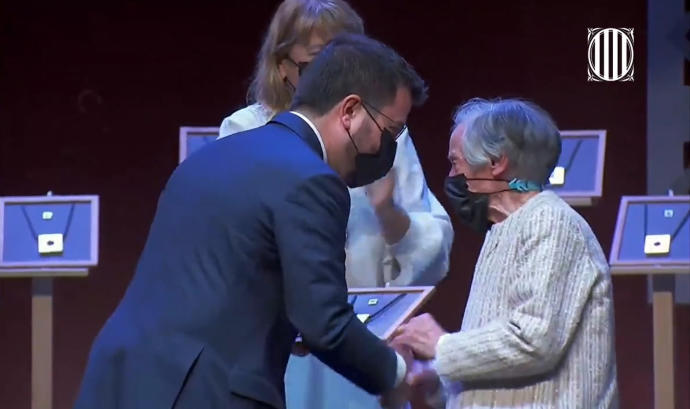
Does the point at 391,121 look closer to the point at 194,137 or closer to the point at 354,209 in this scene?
the point at 354,209

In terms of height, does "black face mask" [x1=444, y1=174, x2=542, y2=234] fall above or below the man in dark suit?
above

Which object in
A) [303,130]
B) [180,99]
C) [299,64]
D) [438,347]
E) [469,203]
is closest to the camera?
[303,130]

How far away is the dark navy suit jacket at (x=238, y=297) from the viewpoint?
203 cm

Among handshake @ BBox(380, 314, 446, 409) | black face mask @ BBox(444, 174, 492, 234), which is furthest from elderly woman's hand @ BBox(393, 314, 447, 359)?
black face mask @ BBox(444, 174, 492, 234)

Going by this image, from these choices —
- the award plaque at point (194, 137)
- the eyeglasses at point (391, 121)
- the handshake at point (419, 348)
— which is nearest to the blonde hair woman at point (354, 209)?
the handshake at point (419, 348)

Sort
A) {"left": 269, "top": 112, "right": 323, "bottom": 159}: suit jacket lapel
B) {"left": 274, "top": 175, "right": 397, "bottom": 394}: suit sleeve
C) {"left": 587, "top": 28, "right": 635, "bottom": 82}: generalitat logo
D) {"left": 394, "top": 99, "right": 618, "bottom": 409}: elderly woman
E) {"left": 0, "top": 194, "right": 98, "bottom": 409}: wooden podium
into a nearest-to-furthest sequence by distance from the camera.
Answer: {"left": 274, "top": 175, "right": 397, "bottom": 394}: suit sleeve → {"left": 269, "top": 112, "right": 323, "bottom": 159}: suit jacket lapel → {"left": 394, "top": 99, "right": 618, "bottom": 409}: elderly woman → {"left": 0, "top": 194, "right": 98, "bottom": 409}: wooden podium → {"left": 587, "top": 28, "right": 635, "bottom": 82}: generalitat logo

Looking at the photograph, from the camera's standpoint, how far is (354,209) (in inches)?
113

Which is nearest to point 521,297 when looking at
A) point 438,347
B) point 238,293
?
point 438,347

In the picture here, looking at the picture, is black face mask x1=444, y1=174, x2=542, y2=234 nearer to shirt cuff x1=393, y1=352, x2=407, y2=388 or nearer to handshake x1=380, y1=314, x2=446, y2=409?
handshake x1=380, y1=314, x2=446, y2=409

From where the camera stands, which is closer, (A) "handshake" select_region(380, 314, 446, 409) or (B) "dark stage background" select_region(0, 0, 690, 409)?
(A) "handshake" select_region(380, 314, 446, 409)

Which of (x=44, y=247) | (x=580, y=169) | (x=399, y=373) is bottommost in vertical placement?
(x=399, y=373)

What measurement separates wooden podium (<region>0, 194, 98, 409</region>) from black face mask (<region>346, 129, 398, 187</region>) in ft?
7.21

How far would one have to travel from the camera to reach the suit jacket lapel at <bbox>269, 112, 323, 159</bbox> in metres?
2.18

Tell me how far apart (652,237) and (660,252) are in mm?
59
